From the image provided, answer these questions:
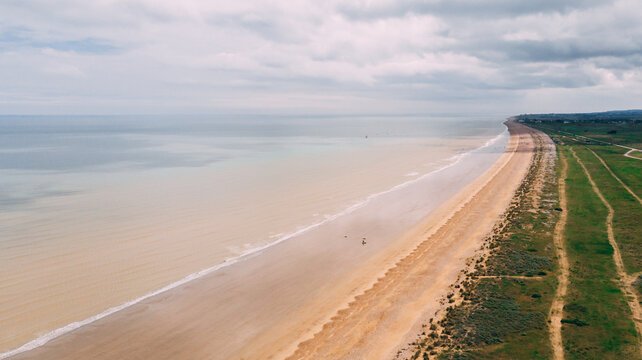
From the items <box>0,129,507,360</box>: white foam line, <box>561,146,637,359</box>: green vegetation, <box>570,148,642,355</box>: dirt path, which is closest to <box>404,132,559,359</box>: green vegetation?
<box>561,146,637,359</box>: green vegetation

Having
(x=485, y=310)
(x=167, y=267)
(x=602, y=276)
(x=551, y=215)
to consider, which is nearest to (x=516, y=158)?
(x=551, y=215)

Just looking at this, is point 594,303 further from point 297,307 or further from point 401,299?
point 297,307

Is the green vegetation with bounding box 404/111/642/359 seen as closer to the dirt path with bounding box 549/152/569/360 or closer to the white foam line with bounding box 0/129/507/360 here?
the dirt path with bounding box 549/152/569/360

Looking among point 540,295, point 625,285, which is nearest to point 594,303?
point 540,295

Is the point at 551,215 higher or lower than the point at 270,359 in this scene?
higher

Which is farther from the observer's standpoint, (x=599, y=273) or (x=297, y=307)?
(x=599, y=273)

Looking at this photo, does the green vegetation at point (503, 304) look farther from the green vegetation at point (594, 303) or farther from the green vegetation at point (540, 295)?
the green vegetation at point (594, 303)

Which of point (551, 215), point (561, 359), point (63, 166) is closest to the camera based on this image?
point (561, 359)

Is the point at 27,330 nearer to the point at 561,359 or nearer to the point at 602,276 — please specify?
the point at 561,359
